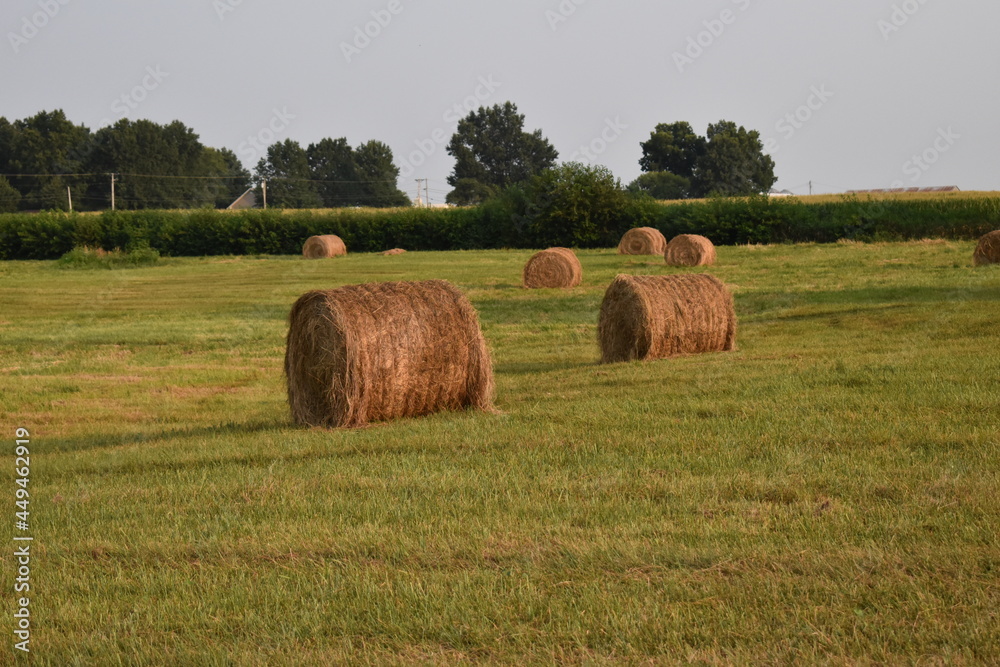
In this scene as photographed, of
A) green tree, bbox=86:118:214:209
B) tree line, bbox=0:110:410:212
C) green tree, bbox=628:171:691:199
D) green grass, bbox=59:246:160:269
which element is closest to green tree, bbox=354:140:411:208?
tree line, bbox=0:110:410:212

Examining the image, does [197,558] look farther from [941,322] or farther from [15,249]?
[15,249]

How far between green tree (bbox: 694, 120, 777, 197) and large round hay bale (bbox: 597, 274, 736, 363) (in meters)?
85.3

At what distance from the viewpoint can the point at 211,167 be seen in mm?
104375

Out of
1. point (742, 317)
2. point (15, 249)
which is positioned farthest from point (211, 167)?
point (742, 317)

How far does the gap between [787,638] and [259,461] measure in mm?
5201

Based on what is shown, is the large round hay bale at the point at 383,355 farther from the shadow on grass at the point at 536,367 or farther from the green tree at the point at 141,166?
the green tree at the point at 141,166

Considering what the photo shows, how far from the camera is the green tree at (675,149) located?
10369cm

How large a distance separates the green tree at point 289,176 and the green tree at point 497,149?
48.8ft

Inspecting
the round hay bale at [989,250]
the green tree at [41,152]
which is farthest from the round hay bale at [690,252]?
the green tree at [41,152]

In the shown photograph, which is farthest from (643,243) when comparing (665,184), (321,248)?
(665,184)

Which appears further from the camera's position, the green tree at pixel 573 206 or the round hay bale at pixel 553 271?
the green tree at pixel 573 206

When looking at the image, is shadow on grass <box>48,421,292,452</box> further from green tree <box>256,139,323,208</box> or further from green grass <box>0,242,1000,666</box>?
green tree <box>256,139,323,208</box>

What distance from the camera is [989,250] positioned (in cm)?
2662

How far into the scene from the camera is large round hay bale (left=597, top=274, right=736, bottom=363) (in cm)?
1486
